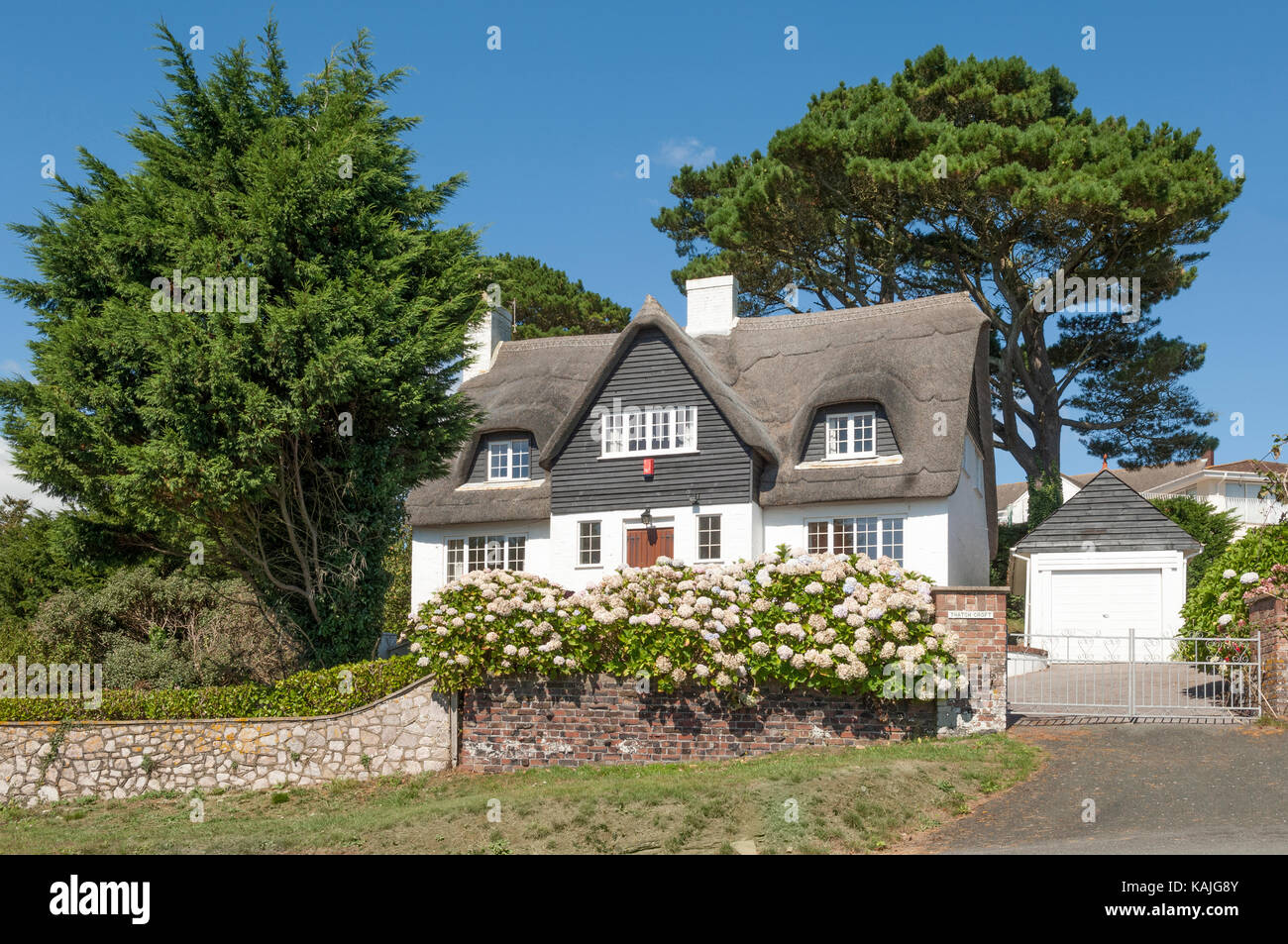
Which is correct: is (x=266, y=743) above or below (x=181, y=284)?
below

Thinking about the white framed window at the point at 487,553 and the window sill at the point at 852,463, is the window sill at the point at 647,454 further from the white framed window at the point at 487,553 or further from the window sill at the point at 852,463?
the white framed window at the point at 487,553

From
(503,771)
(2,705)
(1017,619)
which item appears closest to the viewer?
(503,771)

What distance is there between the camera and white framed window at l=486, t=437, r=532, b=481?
1051 inches

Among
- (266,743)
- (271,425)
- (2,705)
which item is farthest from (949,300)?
(2,705)

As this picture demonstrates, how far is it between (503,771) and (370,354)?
21.5ft

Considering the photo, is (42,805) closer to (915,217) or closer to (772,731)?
(772,731)

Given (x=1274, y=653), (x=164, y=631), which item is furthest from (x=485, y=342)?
(x=1274, y=653)

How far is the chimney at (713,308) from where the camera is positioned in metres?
28.2

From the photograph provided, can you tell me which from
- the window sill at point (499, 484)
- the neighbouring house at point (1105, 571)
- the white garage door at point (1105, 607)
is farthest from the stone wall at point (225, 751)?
the white garage door at point (1105, 607)

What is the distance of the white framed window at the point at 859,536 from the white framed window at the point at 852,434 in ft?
4.63

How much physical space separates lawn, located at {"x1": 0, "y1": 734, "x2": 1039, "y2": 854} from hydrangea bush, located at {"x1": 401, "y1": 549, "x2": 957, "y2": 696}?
3.60 ft

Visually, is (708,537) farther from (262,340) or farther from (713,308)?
(262,340)
